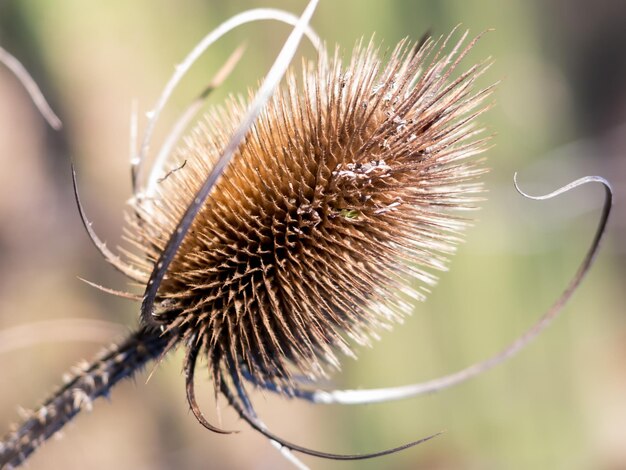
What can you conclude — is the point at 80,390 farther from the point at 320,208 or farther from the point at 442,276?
the point at 442,276

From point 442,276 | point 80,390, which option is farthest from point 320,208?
point 442,276

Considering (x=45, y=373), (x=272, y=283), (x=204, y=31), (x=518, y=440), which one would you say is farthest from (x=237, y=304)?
(x=518, y=440)

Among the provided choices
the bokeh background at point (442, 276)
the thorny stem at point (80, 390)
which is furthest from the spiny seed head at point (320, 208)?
the bokeh background at point (442, 276)

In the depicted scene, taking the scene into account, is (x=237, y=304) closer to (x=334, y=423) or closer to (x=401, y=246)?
(x=401, y=246)

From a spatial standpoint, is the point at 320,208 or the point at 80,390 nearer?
the point at 320,208

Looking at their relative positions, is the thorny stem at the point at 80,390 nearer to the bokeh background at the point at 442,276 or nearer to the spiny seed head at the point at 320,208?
the spiny seed head at the point at 320,208

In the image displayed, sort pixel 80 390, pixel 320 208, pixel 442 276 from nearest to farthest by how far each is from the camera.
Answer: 1. pixel 320 208
2. pixel 80 390
3. pixel 442 276
